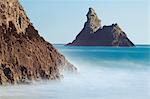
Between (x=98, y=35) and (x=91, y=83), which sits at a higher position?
(x=98, y=35)

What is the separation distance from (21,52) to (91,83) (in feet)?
2.90

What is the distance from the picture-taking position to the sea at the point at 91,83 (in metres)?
6.61

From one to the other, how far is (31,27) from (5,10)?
0.37 m

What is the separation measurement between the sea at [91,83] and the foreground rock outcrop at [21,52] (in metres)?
0.13

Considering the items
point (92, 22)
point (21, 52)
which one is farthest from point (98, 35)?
point (21, 52)

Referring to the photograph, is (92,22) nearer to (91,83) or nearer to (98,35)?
(98,35)

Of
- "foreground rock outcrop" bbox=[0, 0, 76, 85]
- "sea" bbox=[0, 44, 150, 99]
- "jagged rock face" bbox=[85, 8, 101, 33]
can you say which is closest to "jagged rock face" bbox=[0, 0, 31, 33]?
"foreground rock outcrop" bbox=[0, 0, 76, 85]

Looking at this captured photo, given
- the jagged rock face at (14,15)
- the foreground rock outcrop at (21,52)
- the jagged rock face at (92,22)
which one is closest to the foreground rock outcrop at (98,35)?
the jagged rock face at (92,22)

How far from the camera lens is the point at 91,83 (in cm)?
727

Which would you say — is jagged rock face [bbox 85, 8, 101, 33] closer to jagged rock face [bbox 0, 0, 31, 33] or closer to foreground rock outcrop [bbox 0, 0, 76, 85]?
foreground rock outcrop [bbox 0, 0, 76, 85]

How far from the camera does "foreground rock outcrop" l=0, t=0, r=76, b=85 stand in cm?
716

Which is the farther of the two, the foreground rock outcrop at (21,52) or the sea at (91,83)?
the foreground rock outcrop at (21,52)

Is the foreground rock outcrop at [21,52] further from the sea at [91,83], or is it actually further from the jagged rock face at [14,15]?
the sea at [91,83]

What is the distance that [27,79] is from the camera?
715cm
